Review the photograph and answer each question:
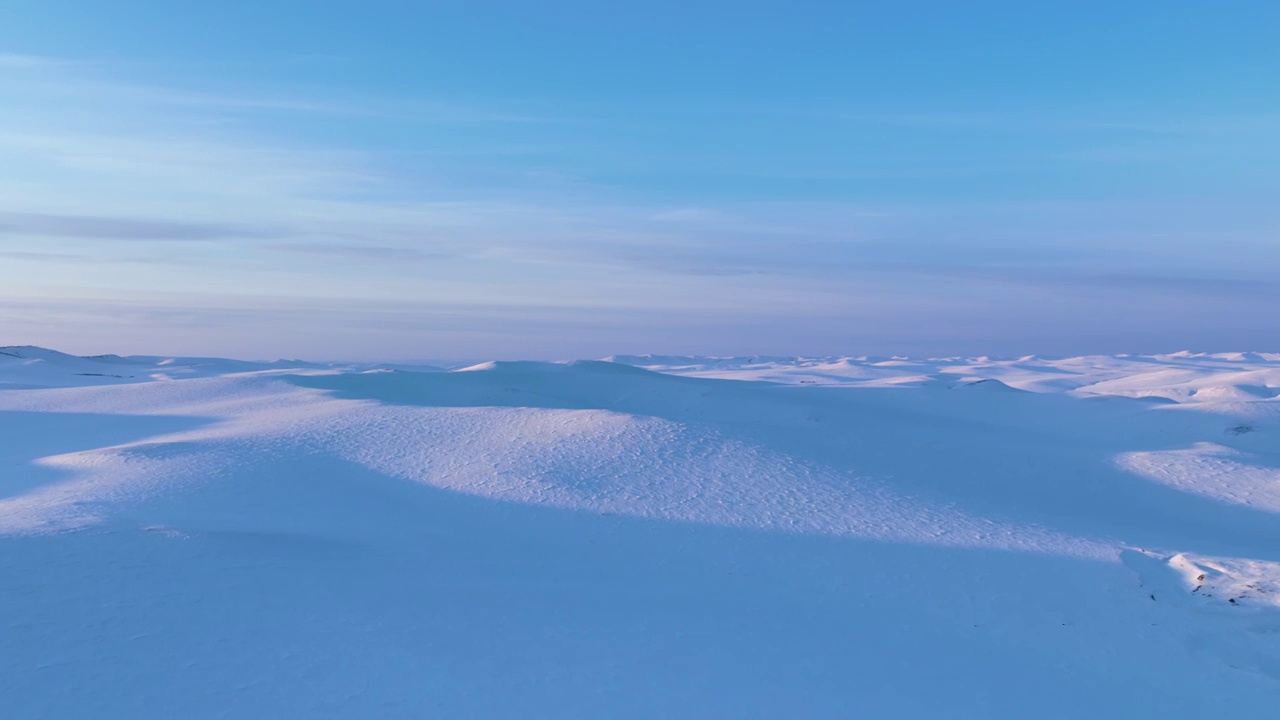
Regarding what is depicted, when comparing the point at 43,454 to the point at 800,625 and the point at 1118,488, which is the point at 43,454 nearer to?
the point at 800,625

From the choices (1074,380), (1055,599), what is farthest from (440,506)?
(1074,380)

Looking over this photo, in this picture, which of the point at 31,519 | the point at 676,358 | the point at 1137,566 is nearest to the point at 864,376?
the point at 676,358

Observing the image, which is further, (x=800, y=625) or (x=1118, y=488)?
(x=1118, y=488)

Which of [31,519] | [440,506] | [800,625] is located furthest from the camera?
[440,506]

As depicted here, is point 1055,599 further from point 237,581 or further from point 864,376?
point 864,376

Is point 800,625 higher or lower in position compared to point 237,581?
lower

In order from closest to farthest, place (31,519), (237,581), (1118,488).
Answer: (237,581), (31,519), (1118,488)
